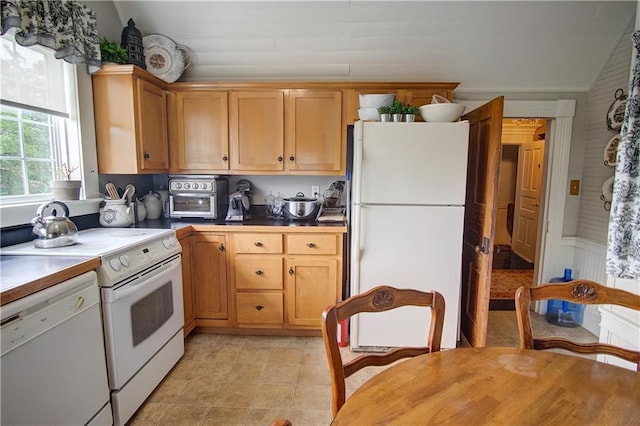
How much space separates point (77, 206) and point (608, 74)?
13.7 feet

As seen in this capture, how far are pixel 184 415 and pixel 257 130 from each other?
207cm

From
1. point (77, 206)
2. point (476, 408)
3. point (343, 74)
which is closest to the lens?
point (476, 408)

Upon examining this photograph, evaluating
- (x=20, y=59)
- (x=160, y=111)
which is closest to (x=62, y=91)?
(x=20, y=59)

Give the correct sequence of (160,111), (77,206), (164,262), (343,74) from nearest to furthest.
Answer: (164,262) → (77,206) → (160,111) → (343,74)

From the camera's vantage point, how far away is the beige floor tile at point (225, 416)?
1758 millimetres

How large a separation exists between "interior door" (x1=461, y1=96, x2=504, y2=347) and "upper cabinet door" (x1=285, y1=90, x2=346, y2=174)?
1022 mm

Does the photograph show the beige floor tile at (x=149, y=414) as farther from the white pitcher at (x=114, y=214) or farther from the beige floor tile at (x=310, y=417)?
the white pitcher at (x=114, y=214)

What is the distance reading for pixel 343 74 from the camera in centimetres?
287

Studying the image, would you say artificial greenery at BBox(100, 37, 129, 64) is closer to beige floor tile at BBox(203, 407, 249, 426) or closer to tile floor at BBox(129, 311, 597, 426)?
tile floor at BBox(129, 311, 597, 426)

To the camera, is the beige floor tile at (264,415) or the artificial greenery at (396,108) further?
the artificial greenery at (396,108)

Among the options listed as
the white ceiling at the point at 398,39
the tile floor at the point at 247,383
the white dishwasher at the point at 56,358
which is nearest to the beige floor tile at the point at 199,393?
the tile floor at the point at 247,383

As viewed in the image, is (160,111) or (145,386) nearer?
(145,386)

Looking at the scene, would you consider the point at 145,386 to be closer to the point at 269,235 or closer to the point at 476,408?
the point at 269,235

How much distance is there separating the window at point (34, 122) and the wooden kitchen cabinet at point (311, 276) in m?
1.64
